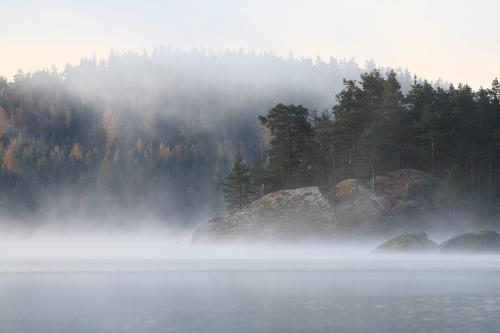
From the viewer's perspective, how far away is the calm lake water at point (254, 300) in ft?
66.4

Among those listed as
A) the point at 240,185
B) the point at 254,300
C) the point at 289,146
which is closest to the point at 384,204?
the point at 289,146

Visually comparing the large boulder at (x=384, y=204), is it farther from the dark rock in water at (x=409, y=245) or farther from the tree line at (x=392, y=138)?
the dark rock in water at (x=409, y=245)

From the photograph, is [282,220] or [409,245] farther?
[282,220]

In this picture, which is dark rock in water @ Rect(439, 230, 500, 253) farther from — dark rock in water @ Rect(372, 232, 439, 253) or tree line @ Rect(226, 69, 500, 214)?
tree line @ Rect(226, 69, 500, 214)

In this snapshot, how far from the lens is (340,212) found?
224ft

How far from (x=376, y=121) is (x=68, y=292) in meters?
55.0

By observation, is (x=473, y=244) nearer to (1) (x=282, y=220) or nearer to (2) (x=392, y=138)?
(2) (x=392, y=138)

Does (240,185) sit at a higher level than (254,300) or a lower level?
higher

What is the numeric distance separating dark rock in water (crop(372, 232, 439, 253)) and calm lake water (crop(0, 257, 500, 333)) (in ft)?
49.5

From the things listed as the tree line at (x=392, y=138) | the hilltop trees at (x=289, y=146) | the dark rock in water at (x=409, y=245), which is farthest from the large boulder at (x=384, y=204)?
the hilltop trees at (x=289, y=146)

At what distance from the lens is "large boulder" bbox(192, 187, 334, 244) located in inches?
2721

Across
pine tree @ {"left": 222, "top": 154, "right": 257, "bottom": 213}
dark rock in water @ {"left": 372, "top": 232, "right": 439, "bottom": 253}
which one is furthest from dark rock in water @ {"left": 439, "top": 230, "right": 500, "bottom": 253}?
pine tree @ {"left": 222, "top": 154, "right": 257, "bottom": 213}

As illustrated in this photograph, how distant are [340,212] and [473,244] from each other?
1428 centimetres

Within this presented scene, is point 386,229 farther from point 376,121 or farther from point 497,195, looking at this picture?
point 497,195
